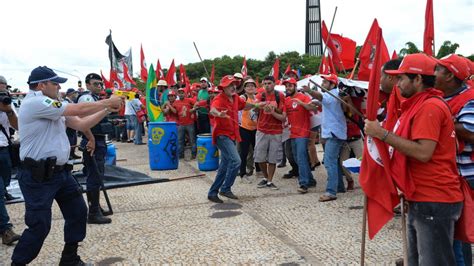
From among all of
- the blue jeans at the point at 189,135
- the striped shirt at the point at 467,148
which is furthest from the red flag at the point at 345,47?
the striped shirt at the point at 467,148

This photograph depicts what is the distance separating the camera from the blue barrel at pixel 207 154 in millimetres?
9219

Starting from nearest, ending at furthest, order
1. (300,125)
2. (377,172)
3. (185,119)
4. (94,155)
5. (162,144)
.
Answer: (377,172) → (94,155) → (300,125) → (162,144) → (185,119)

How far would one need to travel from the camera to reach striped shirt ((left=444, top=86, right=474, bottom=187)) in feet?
9.64

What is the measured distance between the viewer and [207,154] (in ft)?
30.3

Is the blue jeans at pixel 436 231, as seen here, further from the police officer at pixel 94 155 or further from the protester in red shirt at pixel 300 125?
the protester in red shirt at pixel 300 125

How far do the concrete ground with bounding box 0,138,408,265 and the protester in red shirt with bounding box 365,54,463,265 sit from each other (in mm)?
1472

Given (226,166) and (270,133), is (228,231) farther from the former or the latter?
(270,133)

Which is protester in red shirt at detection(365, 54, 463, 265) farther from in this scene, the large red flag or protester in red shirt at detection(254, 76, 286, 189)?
protester in red shirt at detection(254, 76, 286, 189)

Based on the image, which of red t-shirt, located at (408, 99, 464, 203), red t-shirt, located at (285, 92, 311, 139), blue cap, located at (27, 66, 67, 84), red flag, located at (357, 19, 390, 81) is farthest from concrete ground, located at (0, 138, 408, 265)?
red flag, located at (357, 19, 390, 81)

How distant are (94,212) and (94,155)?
29.4 inches

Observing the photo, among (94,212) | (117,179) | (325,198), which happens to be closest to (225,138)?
(325,198)

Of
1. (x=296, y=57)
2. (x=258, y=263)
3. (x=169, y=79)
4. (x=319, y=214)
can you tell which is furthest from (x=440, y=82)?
(x=296, y=57)

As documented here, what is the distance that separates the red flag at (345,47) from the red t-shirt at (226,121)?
7.74 ft

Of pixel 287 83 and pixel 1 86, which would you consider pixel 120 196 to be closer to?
pixel 1 86
